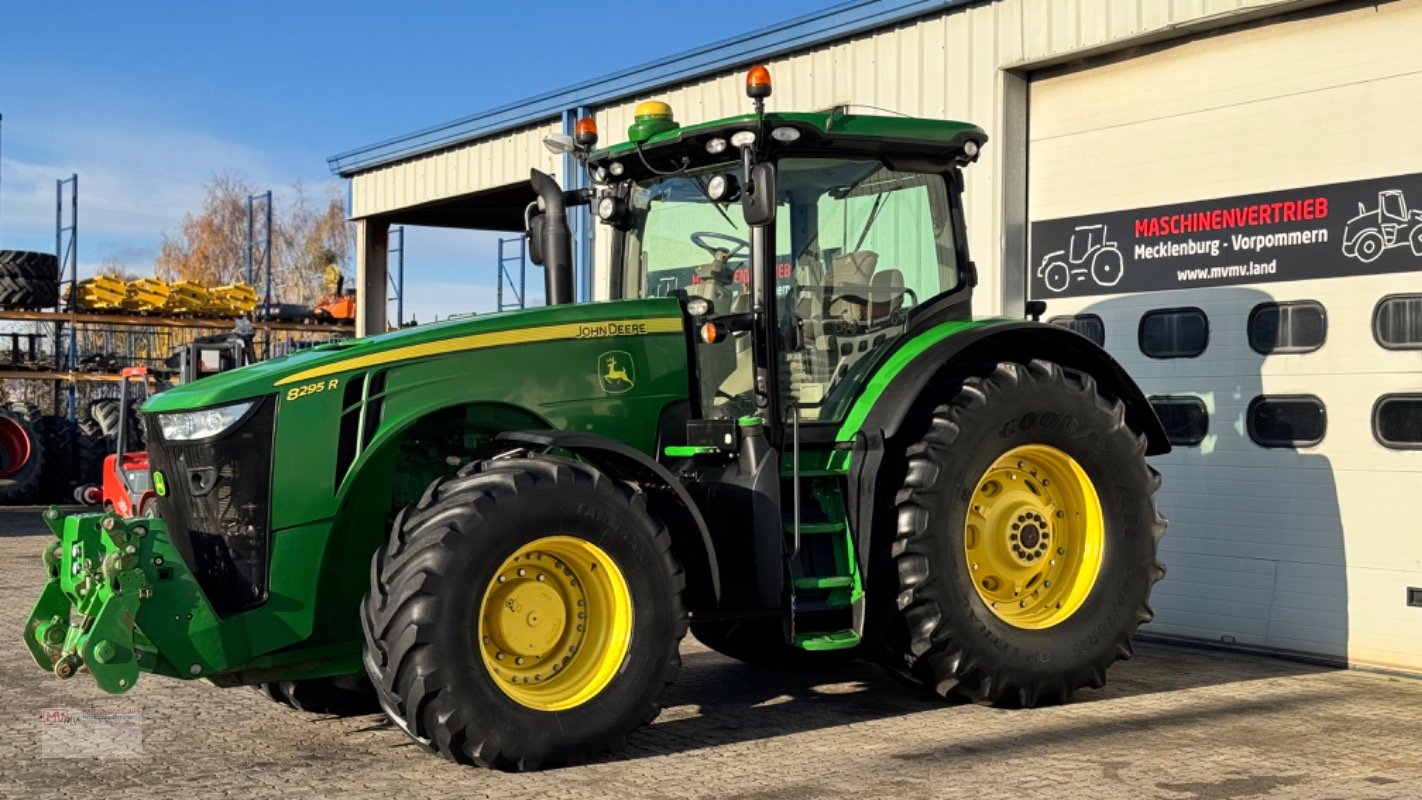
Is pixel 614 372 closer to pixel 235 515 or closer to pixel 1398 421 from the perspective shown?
pixel 235 515

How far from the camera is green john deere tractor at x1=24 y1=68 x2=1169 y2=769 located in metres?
5.88

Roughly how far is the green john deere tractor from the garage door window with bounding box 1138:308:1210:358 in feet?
5.62

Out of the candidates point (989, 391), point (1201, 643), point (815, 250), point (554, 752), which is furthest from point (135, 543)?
point (1201, 643)

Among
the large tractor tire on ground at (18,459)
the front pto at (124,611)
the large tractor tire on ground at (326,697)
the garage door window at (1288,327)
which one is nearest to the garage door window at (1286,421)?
the garage door window at (1288,327)

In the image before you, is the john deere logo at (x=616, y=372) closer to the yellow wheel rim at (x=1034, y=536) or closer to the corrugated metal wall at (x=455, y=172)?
the yellow wheel rim at (x=1034, y=536)

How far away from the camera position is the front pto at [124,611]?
5680 mm

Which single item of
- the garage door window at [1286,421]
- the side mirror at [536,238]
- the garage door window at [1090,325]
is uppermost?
the side mirror at [536,238]

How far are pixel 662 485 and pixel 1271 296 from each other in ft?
14.1

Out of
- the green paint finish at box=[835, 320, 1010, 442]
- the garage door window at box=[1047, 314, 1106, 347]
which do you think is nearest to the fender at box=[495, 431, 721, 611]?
the green paint finish at box=[835, 320, 1010, 442]

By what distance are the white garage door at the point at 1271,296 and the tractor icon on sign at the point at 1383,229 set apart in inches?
0.4

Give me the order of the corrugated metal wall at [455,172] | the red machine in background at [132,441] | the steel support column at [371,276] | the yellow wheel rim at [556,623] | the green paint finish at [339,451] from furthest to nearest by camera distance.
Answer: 1. the steel support column at [371,276]
2. the red machine in background at [132,441]
3. the corrugated metal wall at [455,172]
4. the yellow wheel rim at [556,623]
5. the green paint finish at [339,451]

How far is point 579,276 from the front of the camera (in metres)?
14.3

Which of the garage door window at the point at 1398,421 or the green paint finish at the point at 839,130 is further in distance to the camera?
the garage door window at the point at 1398,421

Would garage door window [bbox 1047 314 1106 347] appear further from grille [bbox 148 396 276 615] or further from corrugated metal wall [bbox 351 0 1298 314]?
grille [bbox 148 396 276 615]
